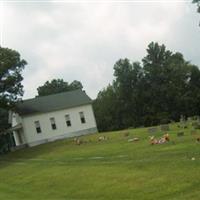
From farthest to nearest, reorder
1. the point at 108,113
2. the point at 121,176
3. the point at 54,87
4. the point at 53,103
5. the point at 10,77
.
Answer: the point at 54,87 < the point at 108,113 < the point at 53,103 < the point at 10,77 < the point at 121,176

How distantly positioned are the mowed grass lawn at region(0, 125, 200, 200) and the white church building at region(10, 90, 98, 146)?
2853 centimetres

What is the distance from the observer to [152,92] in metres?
91.7

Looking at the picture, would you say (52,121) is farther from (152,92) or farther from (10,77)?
(152,92)

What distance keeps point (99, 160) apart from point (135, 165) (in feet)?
22.0

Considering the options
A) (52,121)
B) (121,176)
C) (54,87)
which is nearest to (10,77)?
(52,121)

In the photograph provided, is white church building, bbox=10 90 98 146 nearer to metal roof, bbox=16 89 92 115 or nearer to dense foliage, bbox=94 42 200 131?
metal roof, bbox=16 89 92 115

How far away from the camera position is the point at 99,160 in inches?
1266

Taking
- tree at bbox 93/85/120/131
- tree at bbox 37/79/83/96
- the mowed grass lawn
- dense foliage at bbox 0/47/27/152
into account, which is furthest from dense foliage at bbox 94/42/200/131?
the mowed grass lawn

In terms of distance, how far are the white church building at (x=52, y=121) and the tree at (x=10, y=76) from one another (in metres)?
6.24

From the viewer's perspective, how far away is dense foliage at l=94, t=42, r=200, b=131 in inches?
3499

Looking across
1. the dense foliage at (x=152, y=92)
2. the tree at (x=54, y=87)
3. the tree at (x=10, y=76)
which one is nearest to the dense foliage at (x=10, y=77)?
the tree at (x=10, y=76)

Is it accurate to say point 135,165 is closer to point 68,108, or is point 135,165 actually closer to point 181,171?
point 181,171

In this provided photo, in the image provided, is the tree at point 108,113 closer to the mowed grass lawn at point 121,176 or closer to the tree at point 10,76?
the tree at point 10,76

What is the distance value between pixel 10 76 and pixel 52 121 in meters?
10.2
